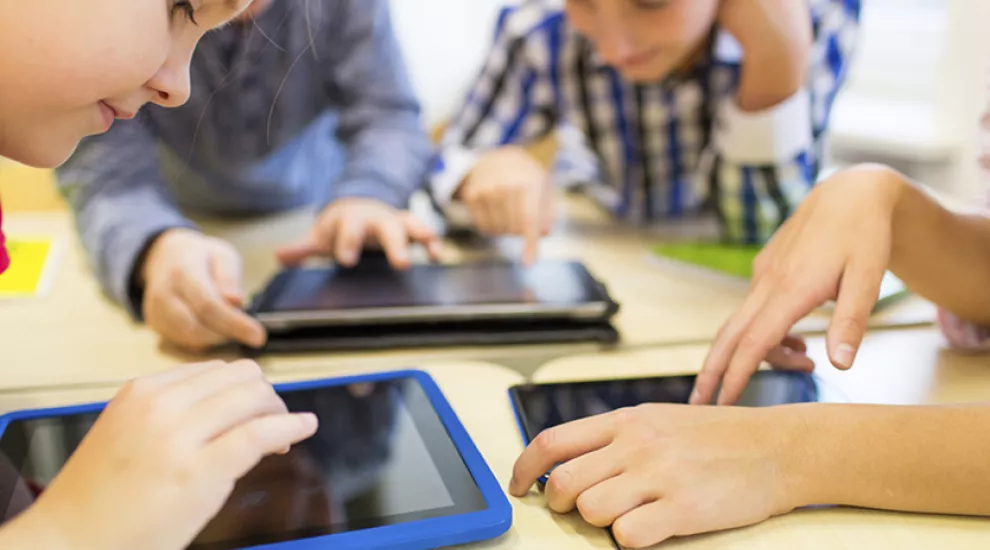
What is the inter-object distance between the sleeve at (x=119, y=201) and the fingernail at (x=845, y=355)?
554 millimetres

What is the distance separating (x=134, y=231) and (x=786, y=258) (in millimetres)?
550

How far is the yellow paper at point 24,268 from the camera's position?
778mm

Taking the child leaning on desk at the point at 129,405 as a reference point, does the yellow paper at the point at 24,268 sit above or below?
below

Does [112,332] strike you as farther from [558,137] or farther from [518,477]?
[558,137]

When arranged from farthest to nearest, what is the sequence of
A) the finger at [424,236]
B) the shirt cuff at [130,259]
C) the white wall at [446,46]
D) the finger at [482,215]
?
the white wall at [446,46], the finger at [482,215], the finger at [424,236], the shirt cuff at [130,259]

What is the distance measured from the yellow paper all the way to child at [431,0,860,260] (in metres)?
0.43

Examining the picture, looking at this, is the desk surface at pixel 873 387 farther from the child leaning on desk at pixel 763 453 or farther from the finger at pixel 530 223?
the finger at pixel 530 223

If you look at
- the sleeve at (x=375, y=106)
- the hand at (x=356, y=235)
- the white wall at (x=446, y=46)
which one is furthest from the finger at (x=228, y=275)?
the white wall at (x=446, y=46)

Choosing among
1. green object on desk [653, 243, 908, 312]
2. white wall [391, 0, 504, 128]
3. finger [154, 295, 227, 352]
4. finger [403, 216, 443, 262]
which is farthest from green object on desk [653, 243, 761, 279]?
white wall [391, 0, 504, 128]

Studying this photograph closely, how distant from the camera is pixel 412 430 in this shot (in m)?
0.48

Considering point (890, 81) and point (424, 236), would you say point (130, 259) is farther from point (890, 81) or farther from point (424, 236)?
point (890, 81)

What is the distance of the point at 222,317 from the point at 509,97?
594mm

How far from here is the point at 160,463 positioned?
35cm

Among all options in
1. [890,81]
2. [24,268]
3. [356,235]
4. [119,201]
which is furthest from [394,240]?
[890,81]
